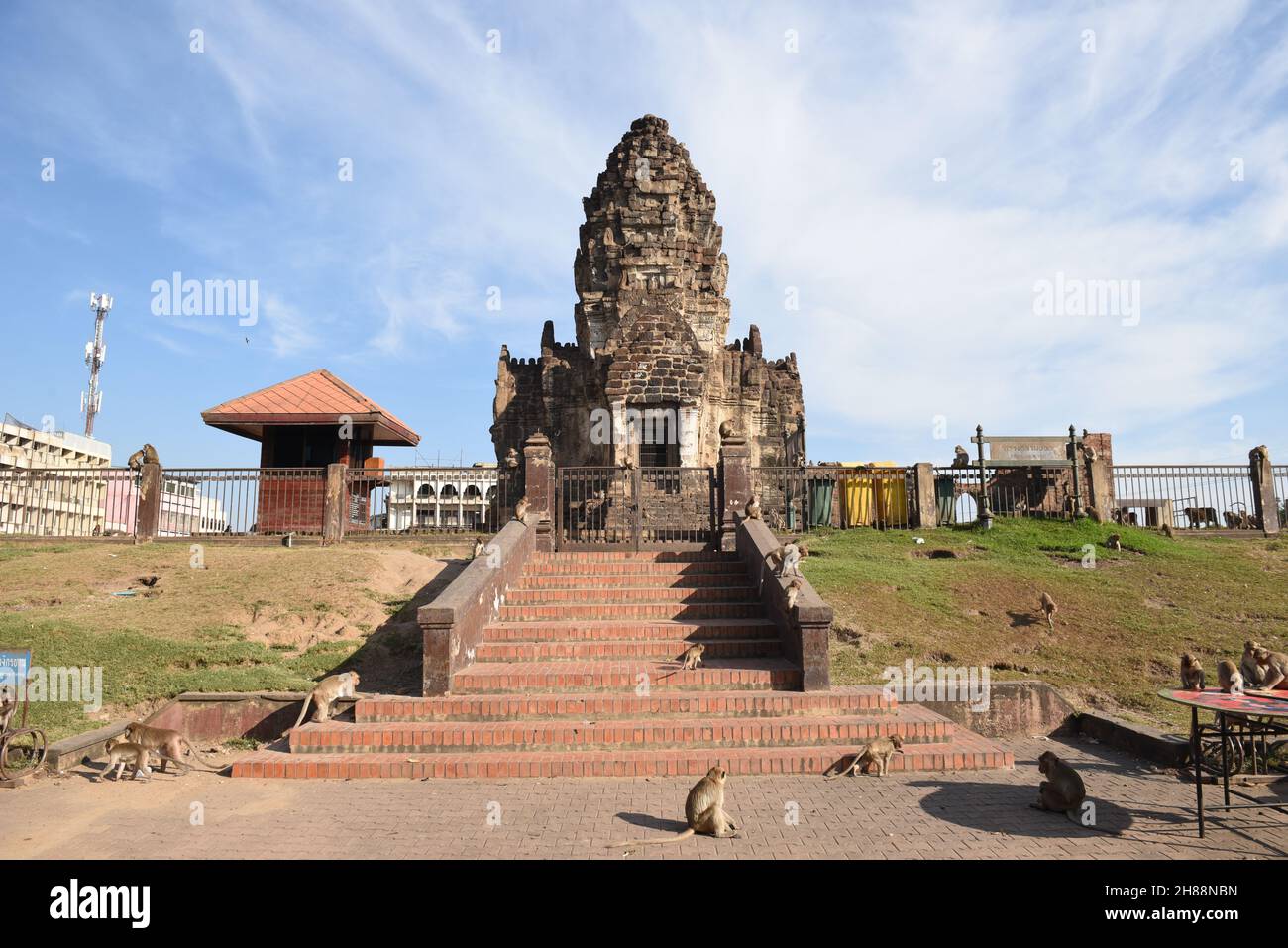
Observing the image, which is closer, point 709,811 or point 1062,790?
point 709,811

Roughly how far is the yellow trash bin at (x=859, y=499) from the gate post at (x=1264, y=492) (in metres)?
8.69

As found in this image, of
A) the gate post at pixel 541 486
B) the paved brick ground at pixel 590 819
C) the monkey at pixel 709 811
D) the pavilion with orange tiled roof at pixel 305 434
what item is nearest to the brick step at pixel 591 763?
the paved brick ground at pixel 590 819

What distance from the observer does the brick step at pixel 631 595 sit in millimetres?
10117

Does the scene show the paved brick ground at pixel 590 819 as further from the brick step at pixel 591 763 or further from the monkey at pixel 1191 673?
the monkey at pixel 1191 673

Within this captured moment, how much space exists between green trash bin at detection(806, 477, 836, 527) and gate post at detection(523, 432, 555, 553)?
30.5 feet

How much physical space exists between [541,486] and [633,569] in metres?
2.42

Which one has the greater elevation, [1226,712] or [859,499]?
[859,499]

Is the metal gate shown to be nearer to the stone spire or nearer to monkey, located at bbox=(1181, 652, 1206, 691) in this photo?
the stone spire

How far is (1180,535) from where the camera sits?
54.0 feet

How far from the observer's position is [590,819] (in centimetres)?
541

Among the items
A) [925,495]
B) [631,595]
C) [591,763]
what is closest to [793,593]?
[631,595]

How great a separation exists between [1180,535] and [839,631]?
38.1 ft

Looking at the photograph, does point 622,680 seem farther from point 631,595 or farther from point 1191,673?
point 1191,673

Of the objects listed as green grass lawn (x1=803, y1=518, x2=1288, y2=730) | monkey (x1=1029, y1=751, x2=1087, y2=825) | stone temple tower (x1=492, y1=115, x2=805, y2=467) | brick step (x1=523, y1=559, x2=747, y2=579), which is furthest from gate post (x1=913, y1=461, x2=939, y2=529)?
monkey (x1=1029, y1=751, x2=1087, y2=825)
